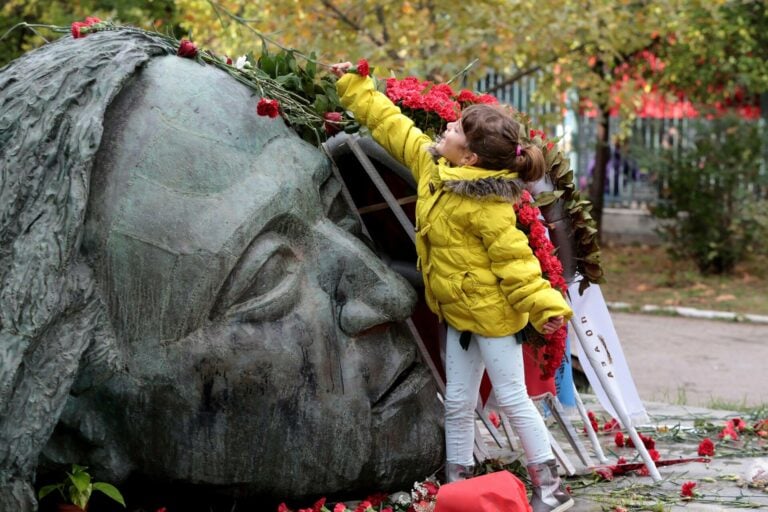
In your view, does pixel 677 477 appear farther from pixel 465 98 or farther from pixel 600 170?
pixel 600 170

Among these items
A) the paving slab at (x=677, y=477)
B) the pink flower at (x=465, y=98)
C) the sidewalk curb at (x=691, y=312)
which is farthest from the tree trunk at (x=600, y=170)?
the pink flower at (x=465, y=98)

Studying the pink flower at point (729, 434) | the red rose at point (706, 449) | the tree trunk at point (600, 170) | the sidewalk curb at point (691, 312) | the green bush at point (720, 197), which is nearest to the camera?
the red rose at point (706, 449)

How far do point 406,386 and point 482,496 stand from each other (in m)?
0.56

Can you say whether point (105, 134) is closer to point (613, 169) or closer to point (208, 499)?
point (208, 499)

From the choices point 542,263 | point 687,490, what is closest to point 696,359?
point 687,490

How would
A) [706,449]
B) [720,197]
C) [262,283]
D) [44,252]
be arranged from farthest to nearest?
1. [720,197]
2. [706,449]
3. [262,283]
4. [44,252]

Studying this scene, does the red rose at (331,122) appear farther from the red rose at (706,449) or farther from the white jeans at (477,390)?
the red rose at (706,449)

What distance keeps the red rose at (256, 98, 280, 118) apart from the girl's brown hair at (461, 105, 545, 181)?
65 cm

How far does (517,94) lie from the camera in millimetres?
17344

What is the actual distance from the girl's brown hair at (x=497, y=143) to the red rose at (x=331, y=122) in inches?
22.0

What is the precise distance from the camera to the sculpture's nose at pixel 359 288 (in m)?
3.99

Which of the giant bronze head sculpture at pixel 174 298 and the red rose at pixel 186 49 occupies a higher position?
the red rose at pixel 186 49

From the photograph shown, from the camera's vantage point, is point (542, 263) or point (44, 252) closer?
point (44, 252)

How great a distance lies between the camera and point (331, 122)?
437cm
